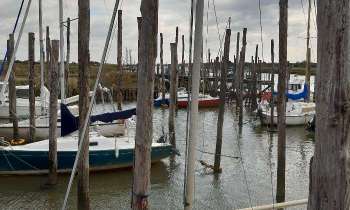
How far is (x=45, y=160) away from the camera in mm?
17359

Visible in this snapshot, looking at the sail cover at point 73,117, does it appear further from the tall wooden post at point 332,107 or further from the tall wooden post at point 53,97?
the tall wooden post at point 332,107

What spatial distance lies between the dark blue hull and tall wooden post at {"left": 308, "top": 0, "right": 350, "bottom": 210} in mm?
14770

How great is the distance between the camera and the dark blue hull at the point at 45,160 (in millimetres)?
17062

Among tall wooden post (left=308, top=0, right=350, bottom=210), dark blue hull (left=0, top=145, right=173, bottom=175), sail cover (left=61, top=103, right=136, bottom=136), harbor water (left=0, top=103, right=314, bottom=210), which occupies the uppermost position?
tall wooden post (left=308, top=0, right=350, bottom=210)

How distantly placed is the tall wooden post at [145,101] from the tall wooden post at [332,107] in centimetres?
318

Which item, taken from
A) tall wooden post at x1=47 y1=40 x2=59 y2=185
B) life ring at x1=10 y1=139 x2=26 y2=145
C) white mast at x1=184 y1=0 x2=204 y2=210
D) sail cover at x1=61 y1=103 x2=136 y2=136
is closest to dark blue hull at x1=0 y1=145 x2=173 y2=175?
sail cover at x1=61 y1=103 x2=136 y2=136

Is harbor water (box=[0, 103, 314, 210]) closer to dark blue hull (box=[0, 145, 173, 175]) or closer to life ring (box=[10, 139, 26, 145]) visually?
dark blue hull (box=[0, 145, 173, 175])

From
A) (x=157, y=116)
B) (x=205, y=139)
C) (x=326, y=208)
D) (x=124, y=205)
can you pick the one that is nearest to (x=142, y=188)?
(x=326, y=208)

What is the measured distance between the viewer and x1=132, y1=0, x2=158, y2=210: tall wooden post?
6023mm

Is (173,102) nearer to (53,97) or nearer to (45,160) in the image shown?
(45,160)

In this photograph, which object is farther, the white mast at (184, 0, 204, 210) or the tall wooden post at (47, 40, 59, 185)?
the tall wooden post at (47, 40, 59, 185)

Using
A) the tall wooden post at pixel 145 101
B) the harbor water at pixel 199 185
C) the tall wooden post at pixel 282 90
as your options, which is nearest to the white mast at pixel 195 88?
the tall wooden post at pixel 145 101

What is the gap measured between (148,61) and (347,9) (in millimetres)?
3379


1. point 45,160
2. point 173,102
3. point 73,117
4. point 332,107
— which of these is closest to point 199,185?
point 73,117
